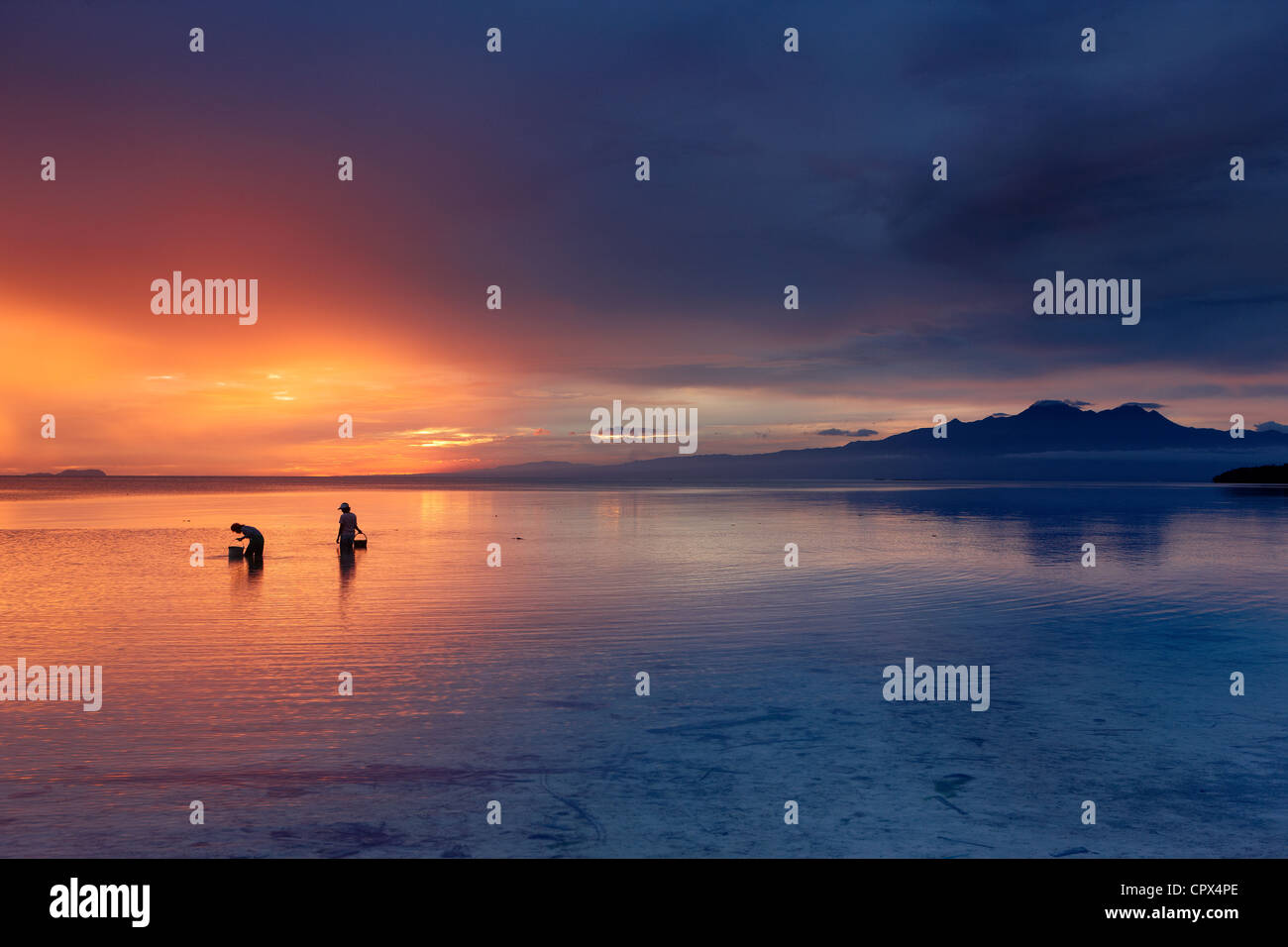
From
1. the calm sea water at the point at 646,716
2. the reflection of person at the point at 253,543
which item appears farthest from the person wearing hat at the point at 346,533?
the calm sea water at the point at 646,716

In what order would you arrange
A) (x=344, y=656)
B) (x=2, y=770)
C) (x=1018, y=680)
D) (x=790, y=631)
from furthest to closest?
(x=790, y=631) < (x=344, y=656) < (x=1018, y=680) < (x=2, y=770)

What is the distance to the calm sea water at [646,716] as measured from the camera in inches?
264

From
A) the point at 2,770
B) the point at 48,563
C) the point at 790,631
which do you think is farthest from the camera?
the point at 48,563

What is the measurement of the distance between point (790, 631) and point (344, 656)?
7.69m

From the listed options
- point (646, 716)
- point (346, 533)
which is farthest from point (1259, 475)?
point (646, 716)

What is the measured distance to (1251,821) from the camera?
6.83 metres

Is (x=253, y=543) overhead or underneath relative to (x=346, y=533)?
underneath

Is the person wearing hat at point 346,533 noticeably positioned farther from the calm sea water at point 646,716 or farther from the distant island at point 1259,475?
the distant island at point 1259,475

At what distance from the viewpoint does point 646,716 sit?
988 centimetres
